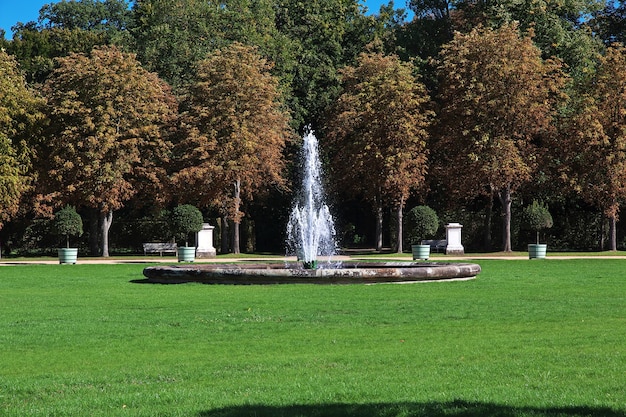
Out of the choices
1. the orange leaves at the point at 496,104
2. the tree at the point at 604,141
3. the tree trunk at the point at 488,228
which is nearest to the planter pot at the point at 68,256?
the orange leaves at the point at 496,104

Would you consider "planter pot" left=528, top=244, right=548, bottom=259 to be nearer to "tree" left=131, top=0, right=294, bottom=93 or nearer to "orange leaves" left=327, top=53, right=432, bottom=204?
"orange leaves" left=327, top=53, right=432, bottom=204

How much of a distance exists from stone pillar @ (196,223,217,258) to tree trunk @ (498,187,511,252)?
13490 millimetres

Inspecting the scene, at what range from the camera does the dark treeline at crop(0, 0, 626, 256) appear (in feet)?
136

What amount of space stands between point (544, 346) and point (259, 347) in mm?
3325

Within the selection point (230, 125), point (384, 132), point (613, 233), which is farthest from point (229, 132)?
point (613, 233)

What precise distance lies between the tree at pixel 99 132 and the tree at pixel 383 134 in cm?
895

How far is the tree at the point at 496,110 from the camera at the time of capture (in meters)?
41.8

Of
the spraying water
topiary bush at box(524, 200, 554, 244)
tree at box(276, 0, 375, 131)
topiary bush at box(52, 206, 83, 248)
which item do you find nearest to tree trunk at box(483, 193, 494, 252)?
topiary bush at box(524, 200, 554, 244)

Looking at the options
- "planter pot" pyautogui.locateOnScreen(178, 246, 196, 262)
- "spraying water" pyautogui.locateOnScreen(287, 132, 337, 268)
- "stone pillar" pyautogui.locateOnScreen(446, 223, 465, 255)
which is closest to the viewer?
"planter pot" pyautogui.locateOnScreen(178, 246, 196, 262)

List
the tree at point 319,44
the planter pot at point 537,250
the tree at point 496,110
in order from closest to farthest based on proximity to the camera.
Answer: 1. the planter pot at point 537,250
2. the tree at point 496,110
3. the tree at point 319,44

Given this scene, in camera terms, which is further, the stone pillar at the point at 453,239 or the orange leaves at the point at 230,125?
the orange leaves at the point at 230,125

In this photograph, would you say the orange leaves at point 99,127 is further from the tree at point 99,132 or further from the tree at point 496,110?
the tree at point 496,110

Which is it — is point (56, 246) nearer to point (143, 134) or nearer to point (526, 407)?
point (143, 134)

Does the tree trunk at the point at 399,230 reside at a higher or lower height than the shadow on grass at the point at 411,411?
higher
